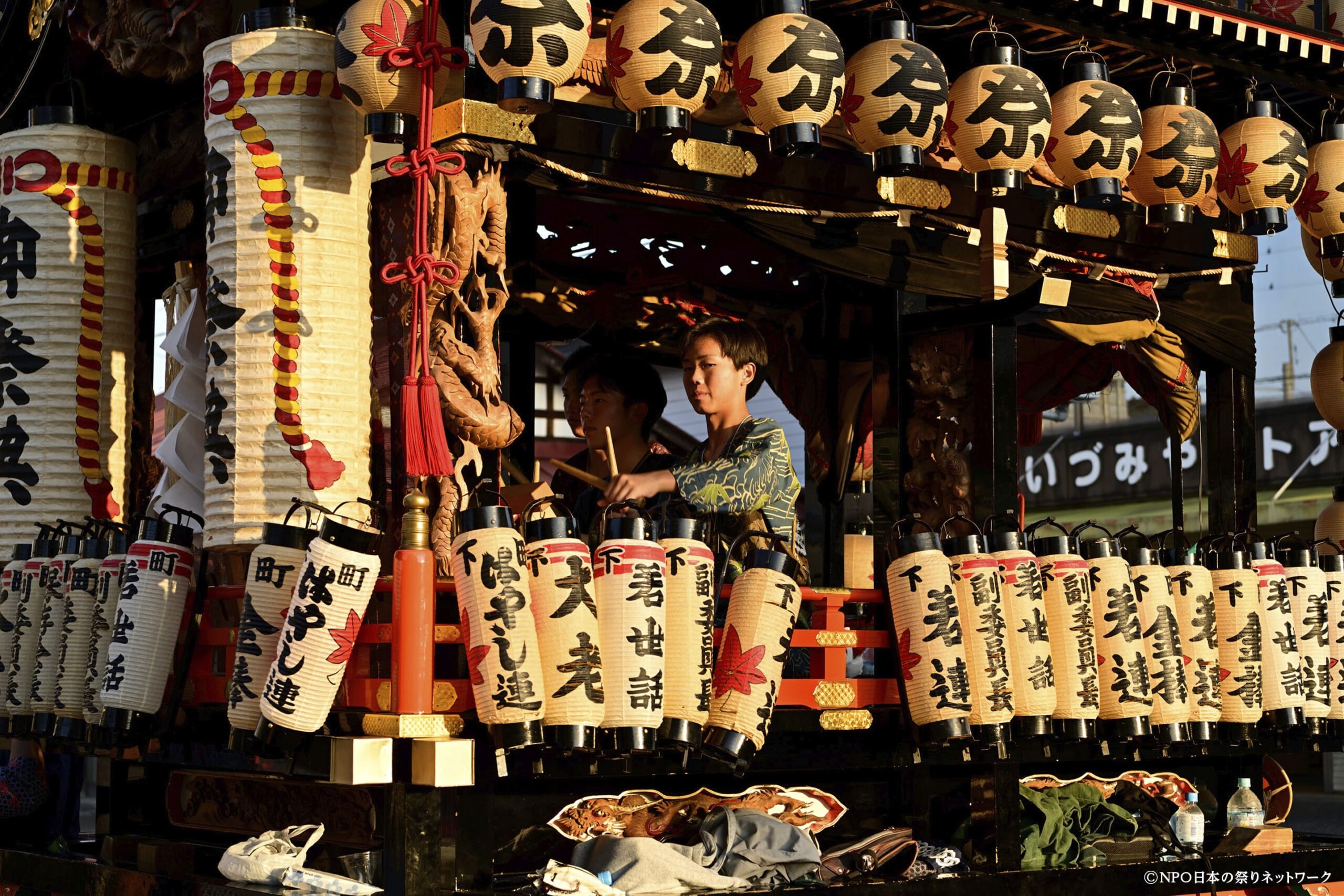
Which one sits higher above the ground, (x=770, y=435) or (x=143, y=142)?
(x=143, y=142)

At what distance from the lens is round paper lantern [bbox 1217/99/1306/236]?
7.03 m

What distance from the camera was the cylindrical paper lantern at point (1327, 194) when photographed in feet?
24.6

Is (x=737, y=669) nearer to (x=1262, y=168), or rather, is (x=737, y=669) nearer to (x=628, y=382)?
(x=628, y=382)

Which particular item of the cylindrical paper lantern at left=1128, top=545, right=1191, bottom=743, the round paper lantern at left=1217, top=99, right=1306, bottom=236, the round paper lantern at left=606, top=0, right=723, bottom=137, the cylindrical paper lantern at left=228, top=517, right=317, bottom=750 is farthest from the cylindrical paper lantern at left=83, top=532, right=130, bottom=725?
the round paper lantern at left=1217, top=99, right=1306, bottom=236

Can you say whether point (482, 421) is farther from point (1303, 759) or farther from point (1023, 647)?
point (1303, 759)

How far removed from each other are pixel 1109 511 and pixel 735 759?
20.2m

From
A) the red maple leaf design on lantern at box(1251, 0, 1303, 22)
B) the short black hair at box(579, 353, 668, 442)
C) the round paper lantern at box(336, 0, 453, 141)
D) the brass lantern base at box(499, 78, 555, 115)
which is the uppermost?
the red maple leaf design on lantern at box(1251, 0, 1303, 22)

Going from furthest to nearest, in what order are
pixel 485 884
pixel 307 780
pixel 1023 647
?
pixel 1023 647
pixel 307 780
pixel 485 884

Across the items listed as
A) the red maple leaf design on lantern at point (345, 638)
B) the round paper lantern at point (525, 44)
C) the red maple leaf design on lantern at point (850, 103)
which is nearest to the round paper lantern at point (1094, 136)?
the red maple leaf design on lantern at point (850, 103)

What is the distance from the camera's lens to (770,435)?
6250mm

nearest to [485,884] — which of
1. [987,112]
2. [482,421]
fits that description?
[482,421]

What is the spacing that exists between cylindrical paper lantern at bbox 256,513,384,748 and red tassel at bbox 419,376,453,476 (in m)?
0.30

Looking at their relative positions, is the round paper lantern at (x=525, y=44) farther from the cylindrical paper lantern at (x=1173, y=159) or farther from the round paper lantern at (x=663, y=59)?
the cylindrical paper lantern at (x=1173, y=159)

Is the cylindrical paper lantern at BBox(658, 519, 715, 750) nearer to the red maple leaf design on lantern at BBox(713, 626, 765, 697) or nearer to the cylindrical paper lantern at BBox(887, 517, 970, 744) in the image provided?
the red maple leaf design on lantern at BBox(713, 626, 765, 697)
